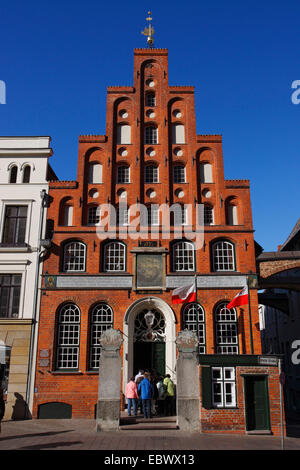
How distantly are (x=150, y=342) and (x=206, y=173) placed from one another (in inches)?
380

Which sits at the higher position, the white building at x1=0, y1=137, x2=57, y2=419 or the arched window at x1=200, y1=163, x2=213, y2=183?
the arched window at x1=200, y1=163, x2=213, y2=183

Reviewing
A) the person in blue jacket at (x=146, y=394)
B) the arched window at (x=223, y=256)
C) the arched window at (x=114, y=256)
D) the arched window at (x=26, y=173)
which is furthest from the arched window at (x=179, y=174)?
the person in blue jacket at (x=146, y=394)

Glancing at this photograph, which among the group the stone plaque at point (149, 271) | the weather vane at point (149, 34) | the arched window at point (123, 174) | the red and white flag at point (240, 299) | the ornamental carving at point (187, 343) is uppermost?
the weather vane at point (149, 34)

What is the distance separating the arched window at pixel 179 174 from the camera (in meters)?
22.7

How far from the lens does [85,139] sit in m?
22.9

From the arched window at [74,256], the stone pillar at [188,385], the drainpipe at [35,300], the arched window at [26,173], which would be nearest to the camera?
the stone pillar at [188,385]

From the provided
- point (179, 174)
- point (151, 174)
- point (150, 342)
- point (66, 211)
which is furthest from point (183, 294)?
point (66, 211)

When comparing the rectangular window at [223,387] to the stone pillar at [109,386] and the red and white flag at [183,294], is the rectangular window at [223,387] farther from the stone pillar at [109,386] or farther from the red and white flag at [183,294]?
the red and white flag at [183,294]

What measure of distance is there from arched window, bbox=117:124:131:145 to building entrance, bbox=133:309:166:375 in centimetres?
959

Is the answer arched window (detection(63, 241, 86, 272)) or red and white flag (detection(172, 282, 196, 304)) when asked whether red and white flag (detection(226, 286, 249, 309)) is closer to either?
red and white flag (detection(172, 282, 196, 304))

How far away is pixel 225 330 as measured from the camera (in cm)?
2034

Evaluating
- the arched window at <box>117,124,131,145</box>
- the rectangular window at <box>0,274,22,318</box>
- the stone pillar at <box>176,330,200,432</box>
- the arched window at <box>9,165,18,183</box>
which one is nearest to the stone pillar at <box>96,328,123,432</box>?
the stone pillar at <box>176,330,200,432</box>

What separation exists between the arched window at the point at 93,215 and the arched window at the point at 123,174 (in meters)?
2.04

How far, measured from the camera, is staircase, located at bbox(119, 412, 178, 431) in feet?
47.9
